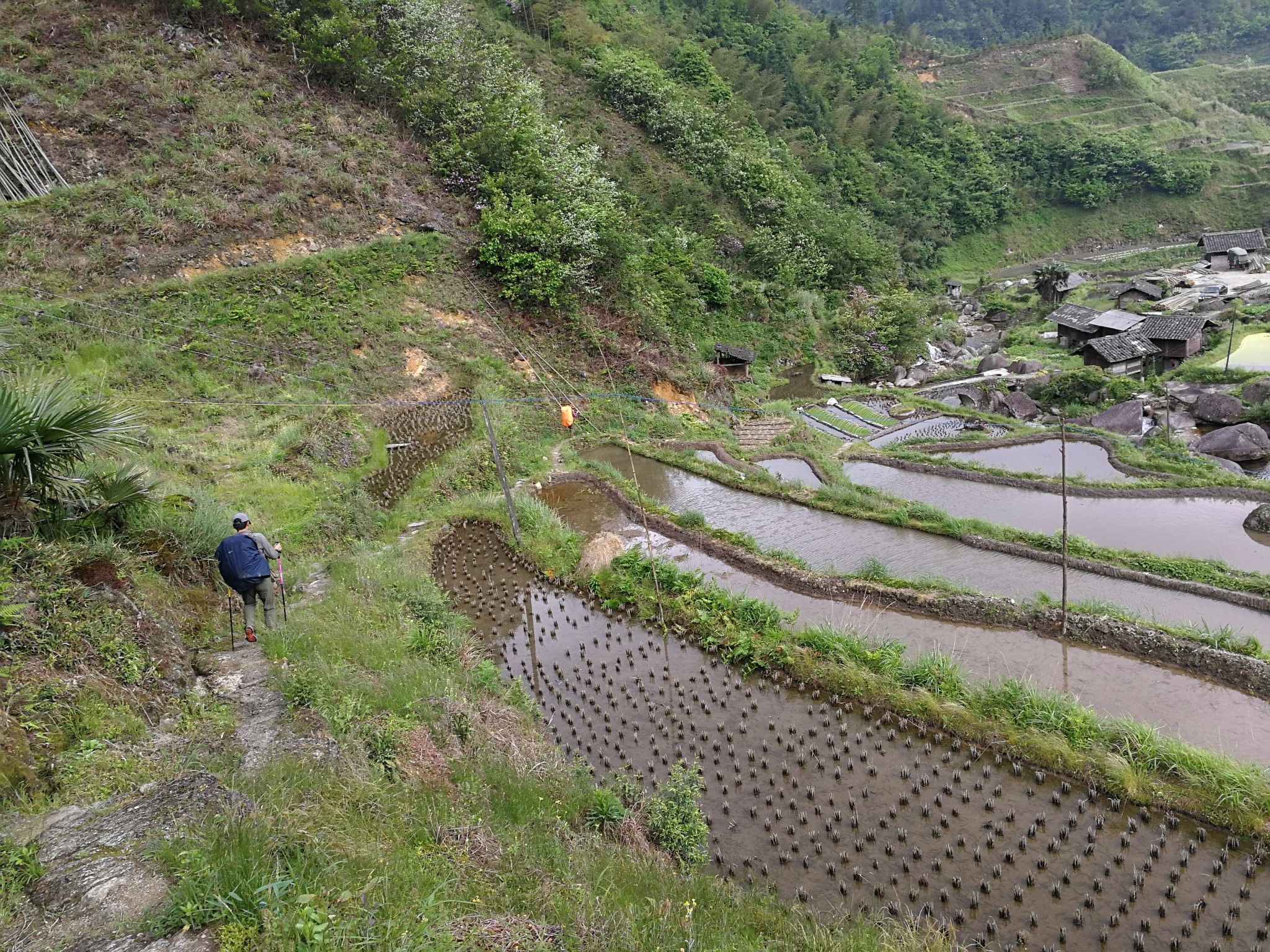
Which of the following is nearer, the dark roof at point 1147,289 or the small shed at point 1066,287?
the dark roof at point 1147,289

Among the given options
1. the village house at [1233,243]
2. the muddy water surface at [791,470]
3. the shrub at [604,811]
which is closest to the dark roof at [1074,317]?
the village house at [1233,243]

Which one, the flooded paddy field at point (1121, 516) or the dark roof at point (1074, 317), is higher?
the flooded paddy field at point (1121, 516)

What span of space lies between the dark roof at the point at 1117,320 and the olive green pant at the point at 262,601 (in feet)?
122

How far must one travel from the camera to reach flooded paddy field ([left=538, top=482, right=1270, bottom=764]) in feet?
29.6

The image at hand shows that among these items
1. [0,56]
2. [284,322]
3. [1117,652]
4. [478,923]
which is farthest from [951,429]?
[0,56]

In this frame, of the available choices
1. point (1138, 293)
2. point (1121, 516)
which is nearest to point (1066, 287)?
point (1138, 293)

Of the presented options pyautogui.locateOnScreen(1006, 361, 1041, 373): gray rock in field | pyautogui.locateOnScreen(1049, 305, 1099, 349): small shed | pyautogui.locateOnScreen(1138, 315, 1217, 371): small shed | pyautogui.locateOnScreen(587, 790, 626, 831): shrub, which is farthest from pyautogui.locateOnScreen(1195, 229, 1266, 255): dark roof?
pyautogui.locateOnScreen(587, 790, 626, 831): shrub

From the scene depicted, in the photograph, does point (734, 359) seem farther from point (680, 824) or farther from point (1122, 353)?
point (680, 824)

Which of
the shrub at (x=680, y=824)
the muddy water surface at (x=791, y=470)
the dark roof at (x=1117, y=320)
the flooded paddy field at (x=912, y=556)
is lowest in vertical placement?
the dark roof at (x=1117, y=320)

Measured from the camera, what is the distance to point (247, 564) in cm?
848

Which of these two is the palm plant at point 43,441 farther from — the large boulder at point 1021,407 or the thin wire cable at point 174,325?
the large boulder at point 1021,407

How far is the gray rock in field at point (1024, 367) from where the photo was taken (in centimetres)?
3188

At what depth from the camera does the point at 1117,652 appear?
419 inches

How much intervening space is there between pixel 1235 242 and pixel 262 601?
62.4m
